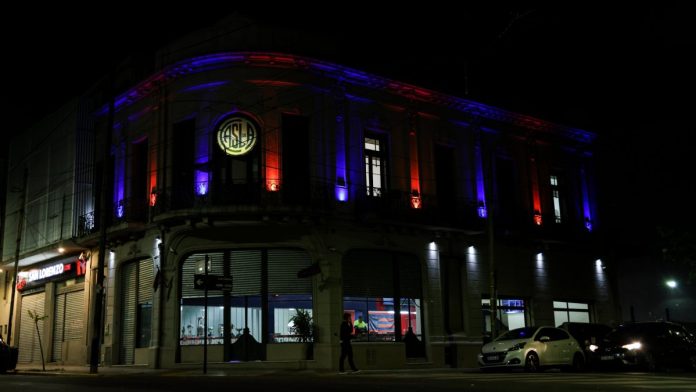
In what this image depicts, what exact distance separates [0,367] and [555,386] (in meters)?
18.0

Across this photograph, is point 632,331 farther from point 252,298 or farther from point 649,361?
point 252,298

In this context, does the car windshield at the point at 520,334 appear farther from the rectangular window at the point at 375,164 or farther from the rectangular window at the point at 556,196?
the rectangular window at the point at 556,196

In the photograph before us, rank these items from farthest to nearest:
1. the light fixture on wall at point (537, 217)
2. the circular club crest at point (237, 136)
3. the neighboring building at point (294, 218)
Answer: the light fixture on wall at point (537, 217) → the circular club crest at point (237, 136) → the neighboring building at point (294, 218)

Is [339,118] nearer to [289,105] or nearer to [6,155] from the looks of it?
[289,105]

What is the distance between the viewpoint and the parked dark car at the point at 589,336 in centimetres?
2080

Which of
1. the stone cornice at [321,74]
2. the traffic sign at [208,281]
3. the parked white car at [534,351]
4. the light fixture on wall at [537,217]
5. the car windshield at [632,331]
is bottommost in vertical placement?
the parked white car at [534,351]

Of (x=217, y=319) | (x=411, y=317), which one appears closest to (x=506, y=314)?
(x=411, y=317)

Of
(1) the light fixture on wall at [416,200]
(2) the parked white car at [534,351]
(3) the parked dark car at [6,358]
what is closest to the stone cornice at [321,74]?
(1) the light fixture on wall at [416,200]

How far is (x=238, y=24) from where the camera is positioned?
80.9 feet

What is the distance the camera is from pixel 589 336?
21.7 meters

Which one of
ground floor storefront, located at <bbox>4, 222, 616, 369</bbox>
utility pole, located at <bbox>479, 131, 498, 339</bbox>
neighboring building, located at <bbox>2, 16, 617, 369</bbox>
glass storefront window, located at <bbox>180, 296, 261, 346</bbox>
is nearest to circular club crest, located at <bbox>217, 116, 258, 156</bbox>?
neighboring building, located at <bbox>2, 16, 617, 369</bbox>

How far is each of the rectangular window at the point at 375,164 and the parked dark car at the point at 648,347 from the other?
9.37m

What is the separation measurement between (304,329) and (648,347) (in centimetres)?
1043

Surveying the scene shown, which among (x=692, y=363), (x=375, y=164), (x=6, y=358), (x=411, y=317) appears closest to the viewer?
(x=692, y=363)
